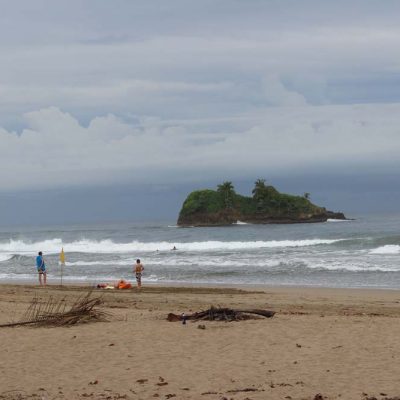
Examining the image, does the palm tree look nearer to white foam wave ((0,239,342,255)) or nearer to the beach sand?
white foam wave ((0,239,342,255))

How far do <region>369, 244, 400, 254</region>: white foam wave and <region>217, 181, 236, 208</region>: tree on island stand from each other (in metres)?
60.4

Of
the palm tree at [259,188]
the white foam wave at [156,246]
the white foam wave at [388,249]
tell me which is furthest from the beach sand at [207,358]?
the palm tree at [259,188]

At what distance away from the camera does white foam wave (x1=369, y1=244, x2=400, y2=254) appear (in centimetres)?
3728

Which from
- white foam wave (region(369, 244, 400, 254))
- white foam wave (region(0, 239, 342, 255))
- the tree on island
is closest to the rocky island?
the tree on island

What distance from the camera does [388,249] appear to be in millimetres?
38781

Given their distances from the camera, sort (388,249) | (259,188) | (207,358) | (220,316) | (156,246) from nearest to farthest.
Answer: (207,358) → (220,316) → (388,249) → (156,246) → (259,188)

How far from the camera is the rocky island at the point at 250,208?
99438mm

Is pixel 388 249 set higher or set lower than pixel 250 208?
lower

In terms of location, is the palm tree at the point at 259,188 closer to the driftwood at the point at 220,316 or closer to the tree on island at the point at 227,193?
the tree on island at the point at 227,193

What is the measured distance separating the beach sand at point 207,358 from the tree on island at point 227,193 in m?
86.4

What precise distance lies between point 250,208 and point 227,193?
4240 millimetres

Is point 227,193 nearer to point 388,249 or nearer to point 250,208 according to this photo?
point 250,208

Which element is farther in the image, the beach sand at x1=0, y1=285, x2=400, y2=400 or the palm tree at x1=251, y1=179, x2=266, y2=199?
the palm tree at x1=251, y1=179, x2=266, y2=199

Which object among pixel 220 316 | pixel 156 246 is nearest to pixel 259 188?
pixel 156 246
